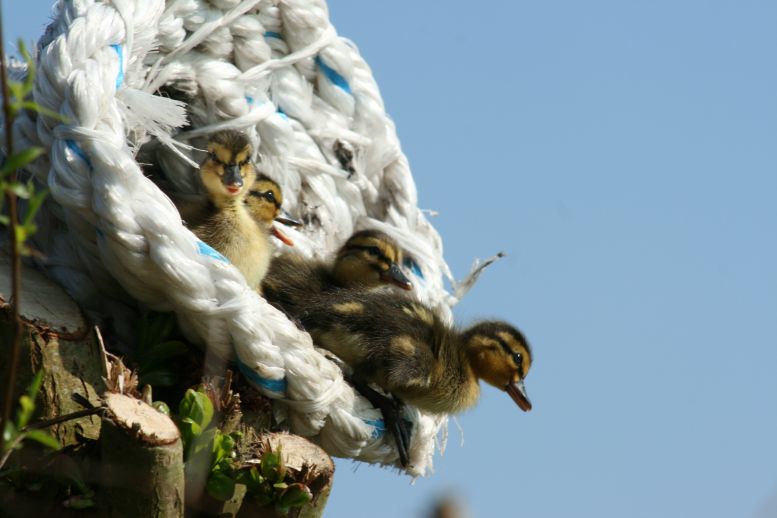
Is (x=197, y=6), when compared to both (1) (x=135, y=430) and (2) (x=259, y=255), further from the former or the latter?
(1) (x=135, y=430)

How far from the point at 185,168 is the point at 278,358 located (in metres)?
1.27

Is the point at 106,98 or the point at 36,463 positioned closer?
the point at 36,463

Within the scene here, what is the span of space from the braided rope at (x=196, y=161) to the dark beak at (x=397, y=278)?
5.2 inches

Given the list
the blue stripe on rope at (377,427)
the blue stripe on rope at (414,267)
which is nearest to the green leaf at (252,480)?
the blue stripe on rope at (377,427)

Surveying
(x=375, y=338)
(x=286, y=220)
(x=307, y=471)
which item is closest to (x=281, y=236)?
(x=286, y=220)

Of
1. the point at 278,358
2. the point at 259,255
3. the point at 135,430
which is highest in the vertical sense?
the point at 135,430

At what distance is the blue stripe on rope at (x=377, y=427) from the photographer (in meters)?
3.72

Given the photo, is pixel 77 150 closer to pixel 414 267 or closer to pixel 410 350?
pixel 410 350

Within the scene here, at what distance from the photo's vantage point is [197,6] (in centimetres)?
432

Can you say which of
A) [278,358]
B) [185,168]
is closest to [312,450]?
[278,358]

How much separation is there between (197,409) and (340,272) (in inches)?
64.5

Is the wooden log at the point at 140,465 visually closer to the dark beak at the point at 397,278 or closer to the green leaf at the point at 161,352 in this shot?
the green leaf at the point at 161,352

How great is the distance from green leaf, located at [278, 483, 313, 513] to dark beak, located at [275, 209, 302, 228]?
1801 mm

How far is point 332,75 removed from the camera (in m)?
4.79
